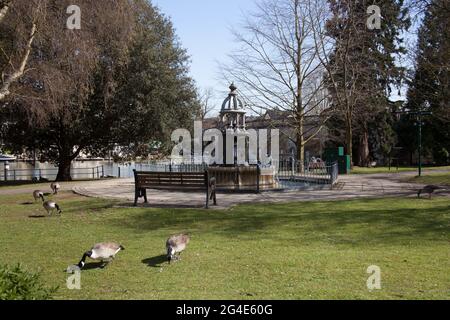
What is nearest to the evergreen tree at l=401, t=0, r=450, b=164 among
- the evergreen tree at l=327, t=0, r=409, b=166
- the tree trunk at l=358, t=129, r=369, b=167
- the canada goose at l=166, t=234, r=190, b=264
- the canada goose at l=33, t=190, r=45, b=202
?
the evergreen tree at l=327, t=0, r=409, b=166

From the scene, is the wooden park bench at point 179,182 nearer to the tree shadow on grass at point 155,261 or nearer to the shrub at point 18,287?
the tree shadow on grass at point 155,261

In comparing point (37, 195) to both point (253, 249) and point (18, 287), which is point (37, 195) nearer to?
point (253, 249)

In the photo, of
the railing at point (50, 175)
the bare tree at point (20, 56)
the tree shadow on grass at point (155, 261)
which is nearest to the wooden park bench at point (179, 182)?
the bare tree at point (20, 56)

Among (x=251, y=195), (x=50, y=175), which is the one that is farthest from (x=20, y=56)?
(x=50, y=175)

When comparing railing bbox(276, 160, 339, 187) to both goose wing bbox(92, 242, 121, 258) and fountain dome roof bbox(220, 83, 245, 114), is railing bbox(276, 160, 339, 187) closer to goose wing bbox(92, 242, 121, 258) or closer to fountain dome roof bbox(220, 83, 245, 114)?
fountain dome roof bbox(220, 83, 245, 114)

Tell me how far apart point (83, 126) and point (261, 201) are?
16.1m

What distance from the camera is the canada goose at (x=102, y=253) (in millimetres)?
6695

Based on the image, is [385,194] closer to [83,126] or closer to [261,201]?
[261,201]

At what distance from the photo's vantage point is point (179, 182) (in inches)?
528

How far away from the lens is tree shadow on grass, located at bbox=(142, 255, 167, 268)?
6945 mm

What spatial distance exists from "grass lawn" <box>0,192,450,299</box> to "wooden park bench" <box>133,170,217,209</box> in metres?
0.98

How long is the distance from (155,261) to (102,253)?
82 centimetres

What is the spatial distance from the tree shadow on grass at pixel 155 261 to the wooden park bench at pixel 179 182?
5.47 m

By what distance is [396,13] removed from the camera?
41.0 metres
